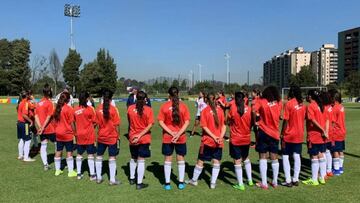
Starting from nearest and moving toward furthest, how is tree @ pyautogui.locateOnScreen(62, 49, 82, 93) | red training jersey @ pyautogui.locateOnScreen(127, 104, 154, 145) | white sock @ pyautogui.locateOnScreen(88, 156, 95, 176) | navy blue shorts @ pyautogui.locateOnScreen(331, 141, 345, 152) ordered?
red training jersey @ pyautogui.locateOnScreen(127, 104, 154, 145)
white sock @ pyautogui.locateOnScreen(88, 156, 95, 176)
navy blue shorts @ pyautogui.locateOnScreen(331, 141, 345, 152)
tree @ pyautogui.locateOnScreen(62, 49, 82, 93)

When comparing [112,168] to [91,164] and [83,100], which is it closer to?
[91,164]

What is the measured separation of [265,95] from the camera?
25.8ft

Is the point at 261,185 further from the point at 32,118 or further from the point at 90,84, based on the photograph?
the point at 90,84

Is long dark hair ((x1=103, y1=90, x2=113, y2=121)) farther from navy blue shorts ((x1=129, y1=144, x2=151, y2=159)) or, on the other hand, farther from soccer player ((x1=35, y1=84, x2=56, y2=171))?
soccer player ((x1=35, y1=84, x2=56, y2=171))

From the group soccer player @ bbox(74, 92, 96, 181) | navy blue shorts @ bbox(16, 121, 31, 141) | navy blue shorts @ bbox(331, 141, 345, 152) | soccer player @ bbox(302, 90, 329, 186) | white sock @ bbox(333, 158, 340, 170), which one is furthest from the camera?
navy blue shorts @ bbox(16, 121, 31, 141)

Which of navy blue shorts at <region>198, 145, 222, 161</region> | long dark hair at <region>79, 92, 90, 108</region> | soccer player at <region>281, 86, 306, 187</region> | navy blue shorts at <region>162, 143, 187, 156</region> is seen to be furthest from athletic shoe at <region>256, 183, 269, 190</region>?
long dark hair at <region>79, 92, 90, 108</region>

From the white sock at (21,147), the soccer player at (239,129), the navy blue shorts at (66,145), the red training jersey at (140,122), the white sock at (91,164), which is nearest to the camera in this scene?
the soccer player at (239,129)

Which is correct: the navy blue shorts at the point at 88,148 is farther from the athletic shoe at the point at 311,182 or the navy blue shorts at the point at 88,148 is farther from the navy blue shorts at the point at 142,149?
the athletic shoe at the point at 311,182

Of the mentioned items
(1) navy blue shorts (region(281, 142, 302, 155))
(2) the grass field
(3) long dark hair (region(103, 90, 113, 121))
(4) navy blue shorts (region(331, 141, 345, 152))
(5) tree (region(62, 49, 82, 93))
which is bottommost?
(2) the grass field

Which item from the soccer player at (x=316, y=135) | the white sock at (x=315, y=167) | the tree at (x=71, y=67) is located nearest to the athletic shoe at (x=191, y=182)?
the soccer player at (x=316, y=135)

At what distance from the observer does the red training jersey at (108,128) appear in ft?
26.2

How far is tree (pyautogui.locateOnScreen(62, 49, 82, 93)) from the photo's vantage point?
78.9 meters

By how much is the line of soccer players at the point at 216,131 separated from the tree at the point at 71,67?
2867 inches

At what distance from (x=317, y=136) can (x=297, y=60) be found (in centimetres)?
15539
